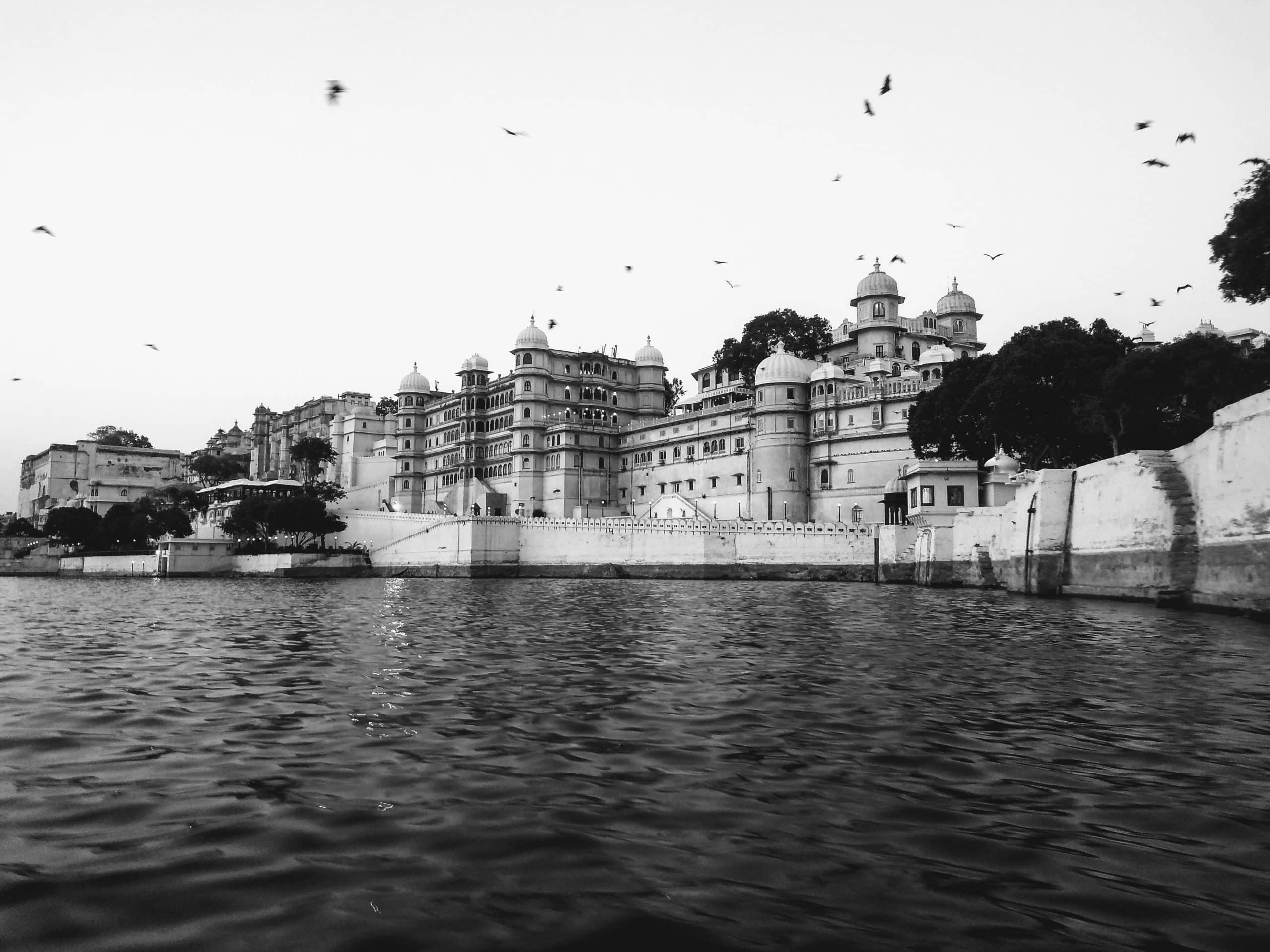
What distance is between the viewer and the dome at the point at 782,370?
68.4m

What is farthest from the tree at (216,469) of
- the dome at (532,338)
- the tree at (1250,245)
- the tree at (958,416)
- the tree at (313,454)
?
the tree at (1250,245)

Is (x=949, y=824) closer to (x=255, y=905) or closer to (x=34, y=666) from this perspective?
(x=255, y=905)

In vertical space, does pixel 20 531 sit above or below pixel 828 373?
below

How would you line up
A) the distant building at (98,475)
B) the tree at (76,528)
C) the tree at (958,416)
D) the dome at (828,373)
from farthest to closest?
1. the distant building at (98,475)
2. the tree at (76,528)
3. the dome at (828,373)
4. the tree at (958,416)

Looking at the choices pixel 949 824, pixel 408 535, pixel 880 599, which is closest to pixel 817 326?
pixel 408 535

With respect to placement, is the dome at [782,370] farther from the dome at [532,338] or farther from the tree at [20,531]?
the tree at [20,531]

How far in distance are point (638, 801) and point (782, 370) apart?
6350 centimetres

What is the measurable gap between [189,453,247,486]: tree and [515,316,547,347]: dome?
58314mm

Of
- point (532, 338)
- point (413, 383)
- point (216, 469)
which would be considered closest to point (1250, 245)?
point (532, 338)

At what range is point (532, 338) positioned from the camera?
84625 mm

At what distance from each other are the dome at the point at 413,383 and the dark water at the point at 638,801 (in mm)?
86946

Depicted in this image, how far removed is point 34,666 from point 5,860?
11.3m

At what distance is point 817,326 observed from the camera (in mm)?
81125

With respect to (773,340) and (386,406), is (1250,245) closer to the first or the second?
(773,340)
